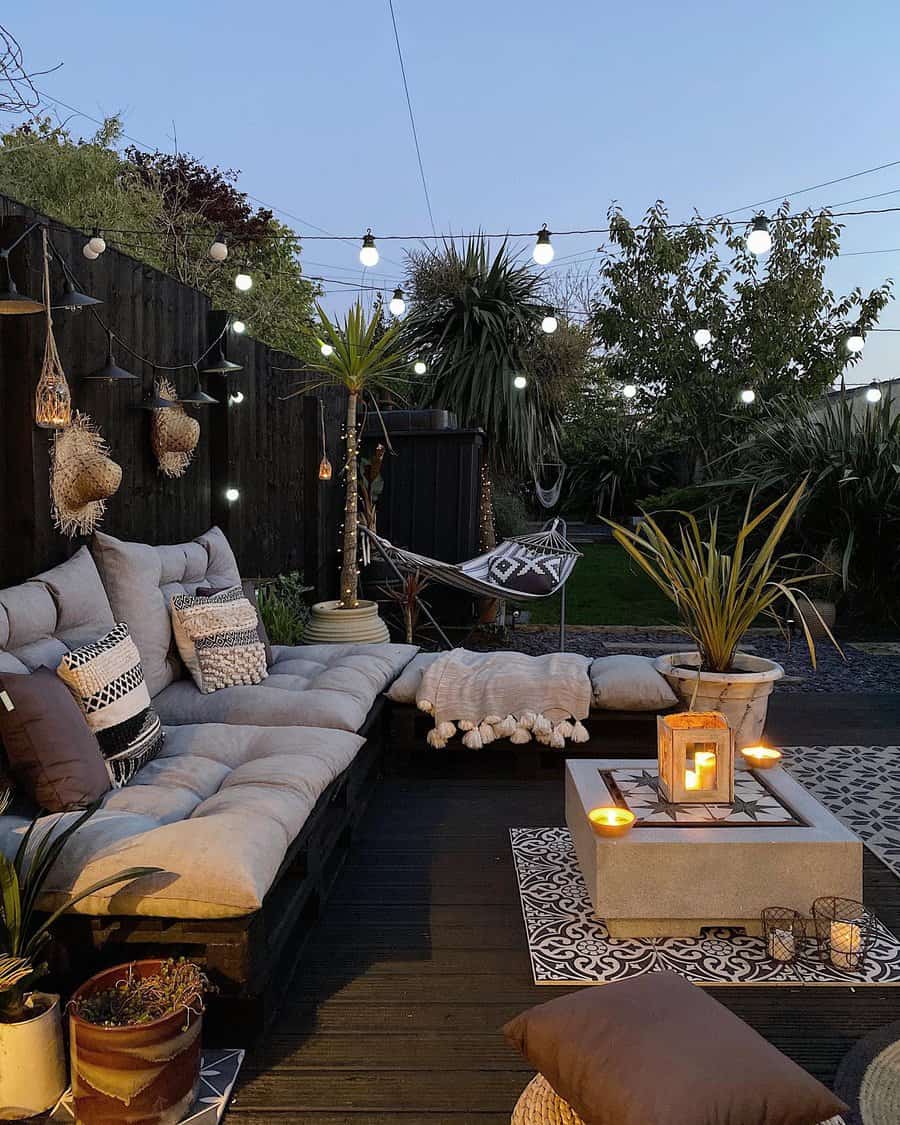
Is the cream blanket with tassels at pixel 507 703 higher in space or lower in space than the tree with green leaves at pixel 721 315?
lower

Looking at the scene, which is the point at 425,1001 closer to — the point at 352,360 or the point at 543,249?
the point at 352,360

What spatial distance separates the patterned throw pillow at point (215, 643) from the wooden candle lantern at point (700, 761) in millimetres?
1639

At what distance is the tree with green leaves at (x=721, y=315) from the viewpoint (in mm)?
9320

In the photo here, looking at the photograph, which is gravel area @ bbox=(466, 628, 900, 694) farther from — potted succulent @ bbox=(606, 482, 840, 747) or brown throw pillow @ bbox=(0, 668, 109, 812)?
brown throw pillow @ bbox=(0, 668, 109, 812)

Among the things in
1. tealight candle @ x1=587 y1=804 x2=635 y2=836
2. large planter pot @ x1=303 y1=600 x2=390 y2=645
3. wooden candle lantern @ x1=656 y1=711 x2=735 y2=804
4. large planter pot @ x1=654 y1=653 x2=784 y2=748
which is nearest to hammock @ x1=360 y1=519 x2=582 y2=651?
large planter pot @ x1=303 y1=600 x2=390 y2=645

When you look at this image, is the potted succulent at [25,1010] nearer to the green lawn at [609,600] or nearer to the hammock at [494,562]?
the hammock at [494,562]

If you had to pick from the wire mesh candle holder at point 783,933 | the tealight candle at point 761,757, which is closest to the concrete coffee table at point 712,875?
the wire mesh candle holder at point 783,933

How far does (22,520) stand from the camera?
2.91 meters

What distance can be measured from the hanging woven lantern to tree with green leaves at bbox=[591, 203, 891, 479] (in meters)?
7.38

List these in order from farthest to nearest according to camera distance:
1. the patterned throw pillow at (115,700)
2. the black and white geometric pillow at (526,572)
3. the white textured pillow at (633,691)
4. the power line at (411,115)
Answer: the power line at (411,115), the black and white geometric pillow at (526,572), the white textured pillow at (633,691), the patterned throw pillow at (115,700)

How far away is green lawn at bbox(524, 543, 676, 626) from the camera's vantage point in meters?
7.31

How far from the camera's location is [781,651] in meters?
6.01

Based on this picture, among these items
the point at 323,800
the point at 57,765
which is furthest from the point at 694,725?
the point at 57,765

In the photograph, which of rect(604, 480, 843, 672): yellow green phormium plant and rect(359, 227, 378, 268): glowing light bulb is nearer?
rect(604, 480, 843, 672): yellow green phormium plant
